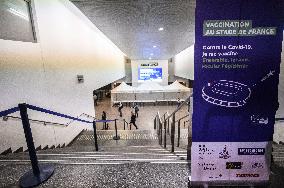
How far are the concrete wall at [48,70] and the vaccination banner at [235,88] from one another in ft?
10.7

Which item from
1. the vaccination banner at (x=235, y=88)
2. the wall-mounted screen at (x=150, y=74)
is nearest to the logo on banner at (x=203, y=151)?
the vaccination banner at (x=235, y=88)

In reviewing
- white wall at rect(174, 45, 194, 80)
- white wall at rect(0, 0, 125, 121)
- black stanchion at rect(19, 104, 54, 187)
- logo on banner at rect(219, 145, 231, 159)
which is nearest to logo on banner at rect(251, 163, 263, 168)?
logo on banner at rect(219, 145, 231, 159)

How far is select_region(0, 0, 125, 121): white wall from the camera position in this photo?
3363 millimetres

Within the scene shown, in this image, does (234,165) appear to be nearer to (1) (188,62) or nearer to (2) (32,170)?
(2) (32,170)

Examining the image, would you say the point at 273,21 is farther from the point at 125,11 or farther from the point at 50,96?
the point at 50,96

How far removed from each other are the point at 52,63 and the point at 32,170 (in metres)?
3.13

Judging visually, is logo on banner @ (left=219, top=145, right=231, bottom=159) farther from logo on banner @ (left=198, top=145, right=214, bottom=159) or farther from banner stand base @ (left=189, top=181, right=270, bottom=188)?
banner stand base @ (left=189, top=181, right=270, bottom=188)

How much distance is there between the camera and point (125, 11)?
4117 mm

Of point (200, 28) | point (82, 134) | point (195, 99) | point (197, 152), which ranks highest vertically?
point (200, 28)

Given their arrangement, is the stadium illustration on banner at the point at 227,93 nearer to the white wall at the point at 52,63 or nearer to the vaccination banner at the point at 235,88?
the vaccination banner at the point at 235,88

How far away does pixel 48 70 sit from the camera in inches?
179

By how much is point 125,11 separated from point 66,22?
95.3 inches

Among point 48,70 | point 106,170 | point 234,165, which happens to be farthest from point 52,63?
point 234,165

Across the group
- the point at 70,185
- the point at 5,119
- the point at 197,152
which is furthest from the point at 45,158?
the point at 197,152
